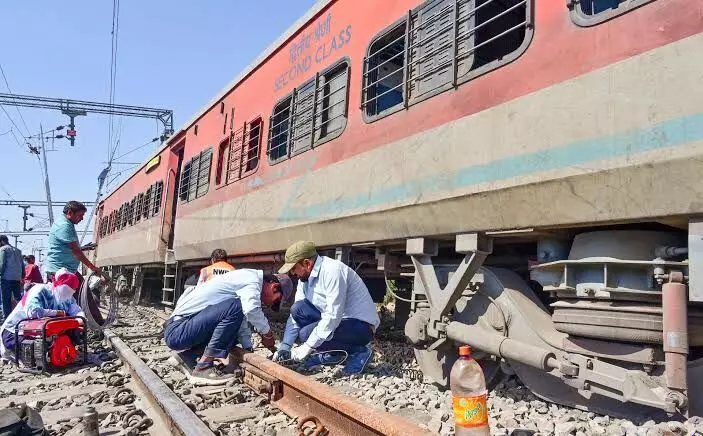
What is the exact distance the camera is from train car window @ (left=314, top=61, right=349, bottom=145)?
5.19m

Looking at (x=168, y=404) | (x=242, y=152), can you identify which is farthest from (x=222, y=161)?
(x=168, y=404)

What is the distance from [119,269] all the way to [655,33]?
18.1 metres

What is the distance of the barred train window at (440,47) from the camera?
368 cm

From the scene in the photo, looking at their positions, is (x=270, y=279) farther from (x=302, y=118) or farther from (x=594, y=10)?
(x=594, y=10)

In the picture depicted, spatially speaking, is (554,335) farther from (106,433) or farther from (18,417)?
(18,417)

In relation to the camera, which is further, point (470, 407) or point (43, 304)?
point (43, 304)

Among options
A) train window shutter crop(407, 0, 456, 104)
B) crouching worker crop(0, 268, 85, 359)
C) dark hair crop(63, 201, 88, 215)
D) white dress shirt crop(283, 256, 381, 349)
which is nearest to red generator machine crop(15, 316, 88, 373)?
crouching worker crop(0, 268, 85, 359)

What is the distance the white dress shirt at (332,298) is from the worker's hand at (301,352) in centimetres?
4

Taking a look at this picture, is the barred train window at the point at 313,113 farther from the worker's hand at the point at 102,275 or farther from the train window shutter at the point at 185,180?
the train window shutter at the point at 185,180

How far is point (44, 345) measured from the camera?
5.23m

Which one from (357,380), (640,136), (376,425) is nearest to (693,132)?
(640,136)

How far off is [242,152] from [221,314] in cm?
348

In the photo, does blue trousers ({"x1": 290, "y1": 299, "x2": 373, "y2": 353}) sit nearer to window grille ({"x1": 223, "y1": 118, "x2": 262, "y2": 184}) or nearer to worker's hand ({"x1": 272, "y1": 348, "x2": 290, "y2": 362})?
worker's hand ({"x1": 272, "y1": 348, "x2": 290, "y2": 362})

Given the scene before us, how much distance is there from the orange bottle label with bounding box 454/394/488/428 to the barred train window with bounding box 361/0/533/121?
2.11 meters
